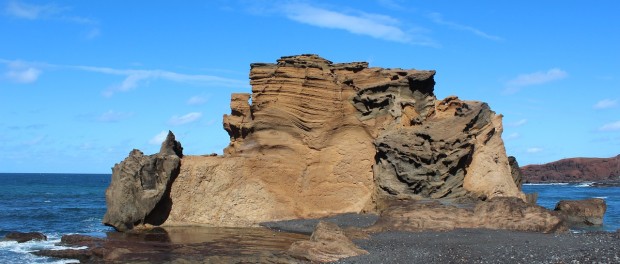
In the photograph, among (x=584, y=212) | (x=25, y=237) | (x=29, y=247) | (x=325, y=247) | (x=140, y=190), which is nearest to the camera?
(x=325, y=247)

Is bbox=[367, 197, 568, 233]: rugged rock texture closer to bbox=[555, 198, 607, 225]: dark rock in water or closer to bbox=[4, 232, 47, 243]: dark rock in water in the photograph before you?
bbox=[555, 198, 607, 225]: dark rock in water

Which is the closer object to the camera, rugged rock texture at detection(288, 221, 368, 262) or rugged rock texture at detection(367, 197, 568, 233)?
rugged rock texture at detection(288, 221, 368, 262)

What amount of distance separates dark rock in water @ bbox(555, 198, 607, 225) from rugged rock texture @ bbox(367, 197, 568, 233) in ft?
45.0

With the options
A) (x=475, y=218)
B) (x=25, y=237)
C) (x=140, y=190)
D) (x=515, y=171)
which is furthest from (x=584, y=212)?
(x=25, y=237)

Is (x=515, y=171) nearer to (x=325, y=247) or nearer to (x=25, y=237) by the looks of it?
(x=325, y=247)

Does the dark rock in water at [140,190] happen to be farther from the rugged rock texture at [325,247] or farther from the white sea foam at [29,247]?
the rugged rock texture at [325,247]

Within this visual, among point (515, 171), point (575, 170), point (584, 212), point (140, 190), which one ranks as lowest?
point (584, 212)

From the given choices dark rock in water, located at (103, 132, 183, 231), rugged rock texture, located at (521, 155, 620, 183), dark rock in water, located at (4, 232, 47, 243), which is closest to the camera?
dark rock in water, located at (4, 232, 47, 243)

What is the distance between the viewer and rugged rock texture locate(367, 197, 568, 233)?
95.1 feet

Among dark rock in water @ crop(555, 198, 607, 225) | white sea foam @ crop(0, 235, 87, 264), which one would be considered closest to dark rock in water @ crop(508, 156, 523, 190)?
dark rock in water @ crop(555, 198, 607, 225)

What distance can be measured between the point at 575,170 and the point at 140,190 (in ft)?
483

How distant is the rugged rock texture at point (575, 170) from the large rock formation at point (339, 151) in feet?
424

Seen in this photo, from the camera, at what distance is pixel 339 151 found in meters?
35.5

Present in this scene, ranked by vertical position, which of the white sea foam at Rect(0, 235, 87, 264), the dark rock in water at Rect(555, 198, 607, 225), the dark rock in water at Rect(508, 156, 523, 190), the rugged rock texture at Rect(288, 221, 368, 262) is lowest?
the white sea foam at Rect(0, 235, 87, 264)
